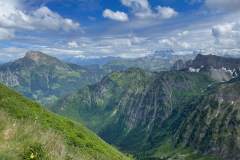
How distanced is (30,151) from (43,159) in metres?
0.91

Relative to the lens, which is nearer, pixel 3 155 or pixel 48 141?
pixel 3 155

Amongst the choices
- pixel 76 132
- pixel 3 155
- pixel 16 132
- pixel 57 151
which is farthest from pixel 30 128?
pixel 76 132

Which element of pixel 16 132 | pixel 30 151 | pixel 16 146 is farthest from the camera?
pixel 16 132

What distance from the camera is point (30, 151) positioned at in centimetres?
2600

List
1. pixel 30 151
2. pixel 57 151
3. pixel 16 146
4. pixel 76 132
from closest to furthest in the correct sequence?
pixel 30 151 < pixel 16 146 < pixel 57 151 < pixel 76 132

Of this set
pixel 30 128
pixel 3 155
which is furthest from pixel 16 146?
pixel 30 128

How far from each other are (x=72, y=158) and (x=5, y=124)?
22.6 feet

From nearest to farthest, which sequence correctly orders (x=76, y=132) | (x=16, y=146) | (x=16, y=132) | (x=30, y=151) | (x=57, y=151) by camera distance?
(x=30, y=151), (x=16, y=146), (x=57, y=151), (x=16, y=132), (x=76, y=132)

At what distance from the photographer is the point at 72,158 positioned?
3166 cm

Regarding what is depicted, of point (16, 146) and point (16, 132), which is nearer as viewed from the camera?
point (16, 146)

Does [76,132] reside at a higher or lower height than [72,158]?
lower

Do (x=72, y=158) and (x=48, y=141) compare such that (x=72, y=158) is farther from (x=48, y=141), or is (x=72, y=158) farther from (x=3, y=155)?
(x=3, y=155)

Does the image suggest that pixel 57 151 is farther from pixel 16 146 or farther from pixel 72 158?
pixel 16 146

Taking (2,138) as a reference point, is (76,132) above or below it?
below
